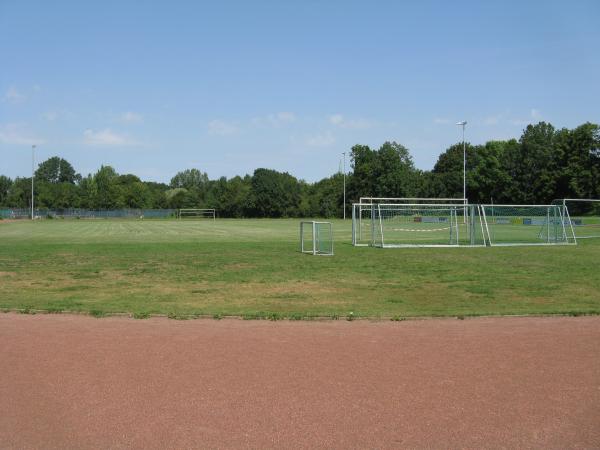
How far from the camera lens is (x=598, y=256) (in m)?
22.5

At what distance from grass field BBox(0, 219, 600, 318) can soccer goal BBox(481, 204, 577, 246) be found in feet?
25.3

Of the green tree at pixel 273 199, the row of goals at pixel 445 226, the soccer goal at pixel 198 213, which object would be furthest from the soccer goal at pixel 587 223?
the soccer goal at pixel 198 213

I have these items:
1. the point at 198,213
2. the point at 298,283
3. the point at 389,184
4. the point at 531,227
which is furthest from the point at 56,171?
the point at 298,283

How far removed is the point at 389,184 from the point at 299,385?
96.1 metres

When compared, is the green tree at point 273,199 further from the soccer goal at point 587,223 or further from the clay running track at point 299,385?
the clay running track at point 299,385

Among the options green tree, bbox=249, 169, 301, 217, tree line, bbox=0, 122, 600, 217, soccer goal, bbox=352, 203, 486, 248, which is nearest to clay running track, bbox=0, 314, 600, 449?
→ soccer goal, bbox=352, 203, 486, 248

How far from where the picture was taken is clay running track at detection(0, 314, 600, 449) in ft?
16.1

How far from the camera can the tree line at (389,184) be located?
266ft

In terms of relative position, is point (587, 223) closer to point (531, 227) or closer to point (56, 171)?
point (531, 227)

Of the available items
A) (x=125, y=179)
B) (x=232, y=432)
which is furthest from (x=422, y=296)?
(x=125, y=179)

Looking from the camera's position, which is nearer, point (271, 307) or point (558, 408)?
point (558, 408)

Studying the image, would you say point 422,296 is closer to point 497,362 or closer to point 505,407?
point 497,362

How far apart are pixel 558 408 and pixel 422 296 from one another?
7197 millimetres

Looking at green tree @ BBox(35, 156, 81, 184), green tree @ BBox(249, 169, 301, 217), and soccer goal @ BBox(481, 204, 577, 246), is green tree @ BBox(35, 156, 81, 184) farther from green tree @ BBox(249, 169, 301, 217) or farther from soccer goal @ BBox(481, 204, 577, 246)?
soccer goal @ BBox(481, 204, 577, 246)
